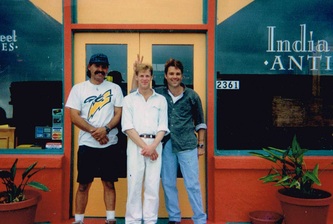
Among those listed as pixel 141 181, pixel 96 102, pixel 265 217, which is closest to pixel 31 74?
pixel 96 102

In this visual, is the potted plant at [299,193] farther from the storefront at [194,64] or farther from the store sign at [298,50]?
the store sign at [298,50]

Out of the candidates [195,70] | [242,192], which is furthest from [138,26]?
[242,192]

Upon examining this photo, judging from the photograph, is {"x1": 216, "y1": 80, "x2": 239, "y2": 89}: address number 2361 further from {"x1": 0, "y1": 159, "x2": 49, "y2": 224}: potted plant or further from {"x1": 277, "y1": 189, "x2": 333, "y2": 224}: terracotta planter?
{"x1": 0, "y1": 159, "x2": 49, "y2": 224}: potted plant

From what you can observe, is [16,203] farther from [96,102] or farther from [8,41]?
[8,41]

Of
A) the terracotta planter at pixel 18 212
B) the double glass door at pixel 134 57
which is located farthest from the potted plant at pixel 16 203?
the double glass door at pixel 134 57

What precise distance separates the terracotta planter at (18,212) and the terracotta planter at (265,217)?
2486 mm

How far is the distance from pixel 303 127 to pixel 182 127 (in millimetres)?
1694

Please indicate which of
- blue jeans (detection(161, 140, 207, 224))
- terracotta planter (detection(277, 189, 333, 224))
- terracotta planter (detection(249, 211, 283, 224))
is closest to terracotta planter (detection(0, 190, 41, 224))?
blue jeans (detection(161, 140, 207, 224))

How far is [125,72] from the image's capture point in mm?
5020

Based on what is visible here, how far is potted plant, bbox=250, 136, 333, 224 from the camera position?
4145 millimetres

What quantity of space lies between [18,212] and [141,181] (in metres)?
1.32

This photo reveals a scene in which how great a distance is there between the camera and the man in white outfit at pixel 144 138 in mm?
4121

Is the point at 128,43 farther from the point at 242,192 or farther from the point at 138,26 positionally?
the point at 242,192

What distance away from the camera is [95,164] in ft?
14.1
